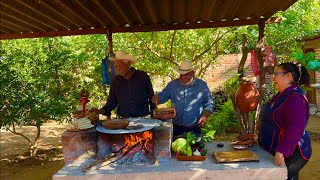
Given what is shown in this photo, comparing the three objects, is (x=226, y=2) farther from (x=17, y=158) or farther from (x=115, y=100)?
(x=17, y=158)

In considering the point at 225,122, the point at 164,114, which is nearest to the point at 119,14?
the point at 164,114

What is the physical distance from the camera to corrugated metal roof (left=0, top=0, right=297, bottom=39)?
4.54m

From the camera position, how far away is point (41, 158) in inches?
326

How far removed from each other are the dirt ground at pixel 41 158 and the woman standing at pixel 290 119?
294 cm

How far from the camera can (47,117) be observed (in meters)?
7.53

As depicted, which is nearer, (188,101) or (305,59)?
(188,101)

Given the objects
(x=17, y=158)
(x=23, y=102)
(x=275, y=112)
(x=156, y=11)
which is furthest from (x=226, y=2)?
(x=17, y=158)

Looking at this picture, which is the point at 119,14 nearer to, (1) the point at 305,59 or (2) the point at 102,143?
(2) the point at 102,143

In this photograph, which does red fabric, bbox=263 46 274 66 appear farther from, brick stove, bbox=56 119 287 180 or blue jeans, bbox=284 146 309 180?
blue jeans, bbox=284 146 309 180

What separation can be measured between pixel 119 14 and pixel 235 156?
2.91m

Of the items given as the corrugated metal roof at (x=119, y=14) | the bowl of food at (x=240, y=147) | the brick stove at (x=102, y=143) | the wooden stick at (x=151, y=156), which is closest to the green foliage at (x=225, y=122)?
the corrugated metal roof at (x=119, y=14)

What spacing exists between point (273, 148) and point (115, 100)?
2386mm

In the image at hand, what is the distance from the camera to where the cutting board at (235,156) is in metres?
3.48

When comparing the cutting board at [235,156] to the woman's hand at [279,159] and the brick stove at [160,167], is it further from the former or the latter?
the woman's hand at [279,159]
